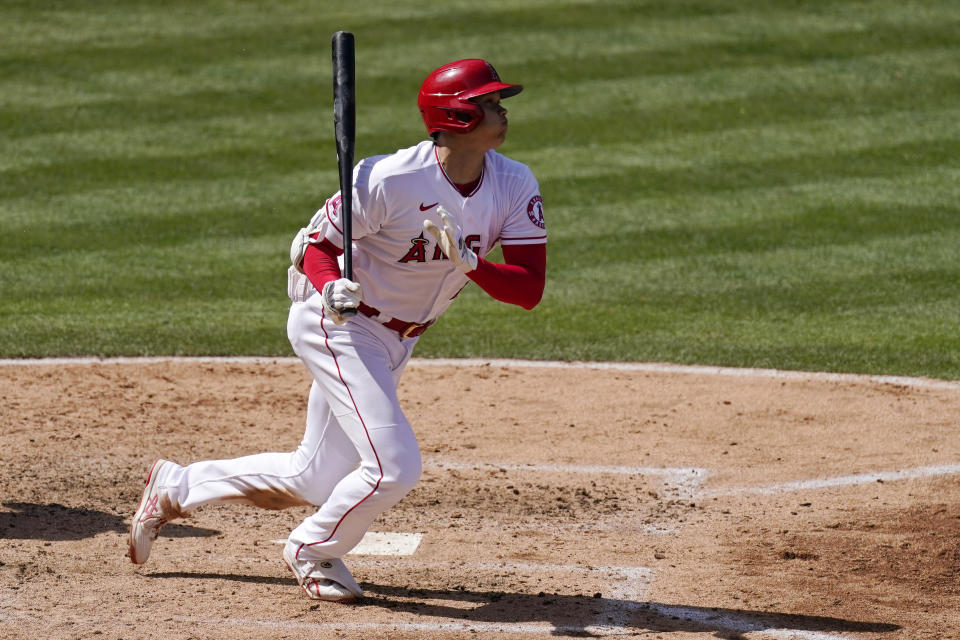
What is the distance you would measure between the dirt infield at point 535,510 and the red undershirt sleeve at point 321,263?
48.2 inches

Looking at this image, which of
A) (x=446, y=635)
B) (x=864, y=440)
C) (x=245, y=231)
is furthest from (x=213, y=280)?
(x=446, y=635)

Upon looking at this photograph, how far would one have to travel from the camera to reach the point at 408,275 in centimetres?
488

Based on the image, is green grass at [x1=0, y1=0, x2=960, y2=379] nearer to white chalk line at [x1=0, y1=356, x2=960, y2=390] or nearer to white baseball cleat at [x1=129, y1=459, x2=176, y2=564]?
white chalk line at [x1=0, y1=356, x2=960, y2=390]

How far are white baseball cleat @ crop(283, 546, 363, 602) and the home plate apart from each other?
60 centimetres

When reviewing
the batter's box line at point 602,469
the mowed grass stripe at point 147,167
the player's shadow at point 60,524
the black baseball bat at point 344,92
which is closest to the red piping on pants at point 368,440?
the black baseball bat at point 344,92

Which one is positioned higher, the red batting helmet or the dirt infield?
the red batting helmet

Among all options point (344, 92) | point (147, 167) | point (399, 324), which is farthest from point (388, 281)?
point (147, 167)

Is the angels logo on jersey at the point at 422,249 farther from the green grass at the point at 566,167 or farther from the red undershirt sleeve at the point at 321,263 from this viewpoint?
the green grass at the point at 566,167

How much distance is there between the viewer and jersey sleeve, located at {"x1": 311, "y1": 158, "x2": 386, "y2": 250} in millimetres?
4723

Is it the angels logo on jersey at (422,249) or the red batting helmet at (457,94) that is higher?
the red batting helmet at (457,94)

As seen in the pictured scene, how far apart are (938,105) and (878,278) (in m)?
4.83

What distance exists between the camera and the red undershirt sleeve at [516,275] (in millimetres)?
4613

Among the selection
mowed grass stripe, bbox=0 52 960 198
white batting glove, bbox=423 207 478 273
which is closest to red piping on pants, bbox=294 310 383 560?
white batting glove, bbox=423 207 478 273

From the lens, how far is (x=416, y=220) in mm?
4750
